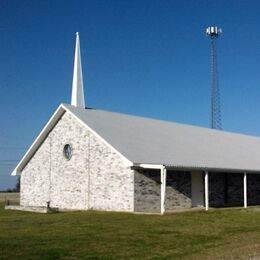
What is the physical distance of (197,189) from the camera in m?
27.4

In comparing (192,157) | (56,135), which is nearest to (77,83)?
(56,135)

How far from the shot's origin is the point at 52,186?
2814 cm

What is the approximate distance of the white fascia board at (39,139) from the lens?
28.0m

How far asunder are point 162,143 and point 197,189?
310cm

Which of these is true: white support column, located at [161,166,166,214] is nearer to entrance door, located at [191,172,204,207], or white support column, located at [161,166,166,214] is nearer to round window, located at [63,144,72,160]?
entrance door, located at [191,172,204,207]

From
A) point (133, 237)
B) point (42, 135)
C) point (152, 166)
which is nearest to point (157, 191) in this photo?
point (152, 166)

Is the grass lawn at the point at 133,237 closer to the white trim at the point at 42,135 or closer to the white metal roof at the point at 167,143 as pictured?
the white metal roof at the point at 167,143

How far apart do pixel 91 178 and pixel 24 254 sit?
1428 centimetres

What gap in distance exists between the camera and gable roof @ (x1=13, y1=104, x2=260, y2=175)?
79.8 ft

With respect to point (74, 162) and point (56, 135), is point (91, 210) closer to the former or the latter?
point (74, 162)

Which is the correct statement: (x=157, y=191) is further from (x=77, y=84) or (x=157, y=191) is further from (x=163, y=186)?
(x=77, y=84)

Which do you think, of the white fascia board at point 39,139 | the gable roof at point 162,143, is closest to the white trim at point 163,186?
the gable roof at point 162,143

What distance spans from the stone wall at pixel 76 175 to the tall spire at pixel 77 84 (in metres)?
1.99

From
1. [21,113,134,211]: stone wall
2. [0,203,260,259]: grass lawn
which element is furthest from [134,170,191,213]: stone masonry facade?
[0,203,260,259]: grass lawn
